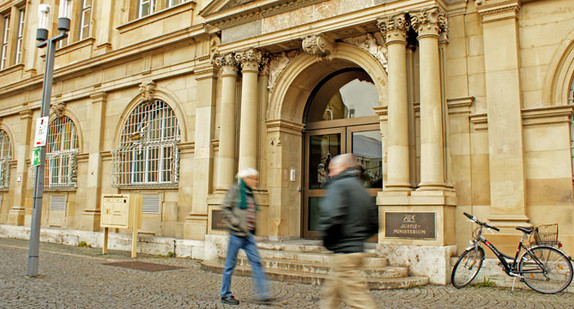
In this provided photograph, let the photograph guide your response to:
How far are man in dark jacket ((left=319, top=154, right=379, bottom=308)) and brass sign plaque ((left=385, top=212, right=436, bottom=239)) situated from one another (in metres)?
4.58

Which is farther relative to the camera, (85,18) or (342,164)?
(85,18)

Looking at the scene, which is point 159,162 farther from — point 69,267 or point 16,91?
point 16,91

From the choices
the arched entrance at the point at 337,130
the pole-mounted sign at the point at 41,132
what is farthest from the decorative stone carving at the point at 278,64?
the pole-mounted sign at the point at 41,132

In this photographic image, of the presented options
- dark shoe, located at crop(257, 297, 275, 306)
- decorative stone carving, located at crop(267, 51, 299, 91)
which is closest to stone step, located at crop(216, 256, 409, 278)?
dark shoe, located at crop(257, 297, 275, 306)

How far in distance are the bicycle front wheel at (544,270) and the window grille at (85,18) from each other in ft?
50.6

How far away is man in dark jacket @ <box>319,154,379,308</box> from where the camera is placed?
14.6ft

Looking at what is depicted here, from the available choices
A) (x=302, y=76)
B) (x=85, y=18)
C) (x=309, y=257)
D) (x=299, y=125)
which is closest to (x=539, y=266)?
(x=309, y=257)

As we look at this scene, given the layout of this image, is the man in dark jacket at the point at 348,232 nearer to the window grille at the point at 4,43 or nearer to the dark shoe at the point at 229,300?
the dark shoe at the point at 229,300

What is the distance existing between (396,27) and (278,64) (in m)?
3.30

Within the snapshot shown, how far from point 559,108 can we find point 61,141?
51.1ft

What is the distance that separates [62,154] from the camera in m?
17.7

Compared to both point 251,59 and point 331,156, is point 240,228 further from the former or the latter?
point 251,59

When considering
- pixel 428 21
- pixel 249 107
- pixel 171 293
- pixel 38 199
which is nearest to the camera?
pixel 171 293

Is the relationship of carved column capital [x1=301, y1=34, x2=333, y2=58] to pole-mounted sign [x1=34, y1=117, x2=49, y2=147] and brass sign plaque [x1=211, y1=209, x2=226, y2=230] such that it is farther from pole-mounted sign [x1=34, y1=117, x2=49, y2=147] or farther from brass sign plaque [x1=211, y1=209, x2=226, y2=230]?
pole-mounted sign [x1=34, y1=117, x2=49, y2=147]
